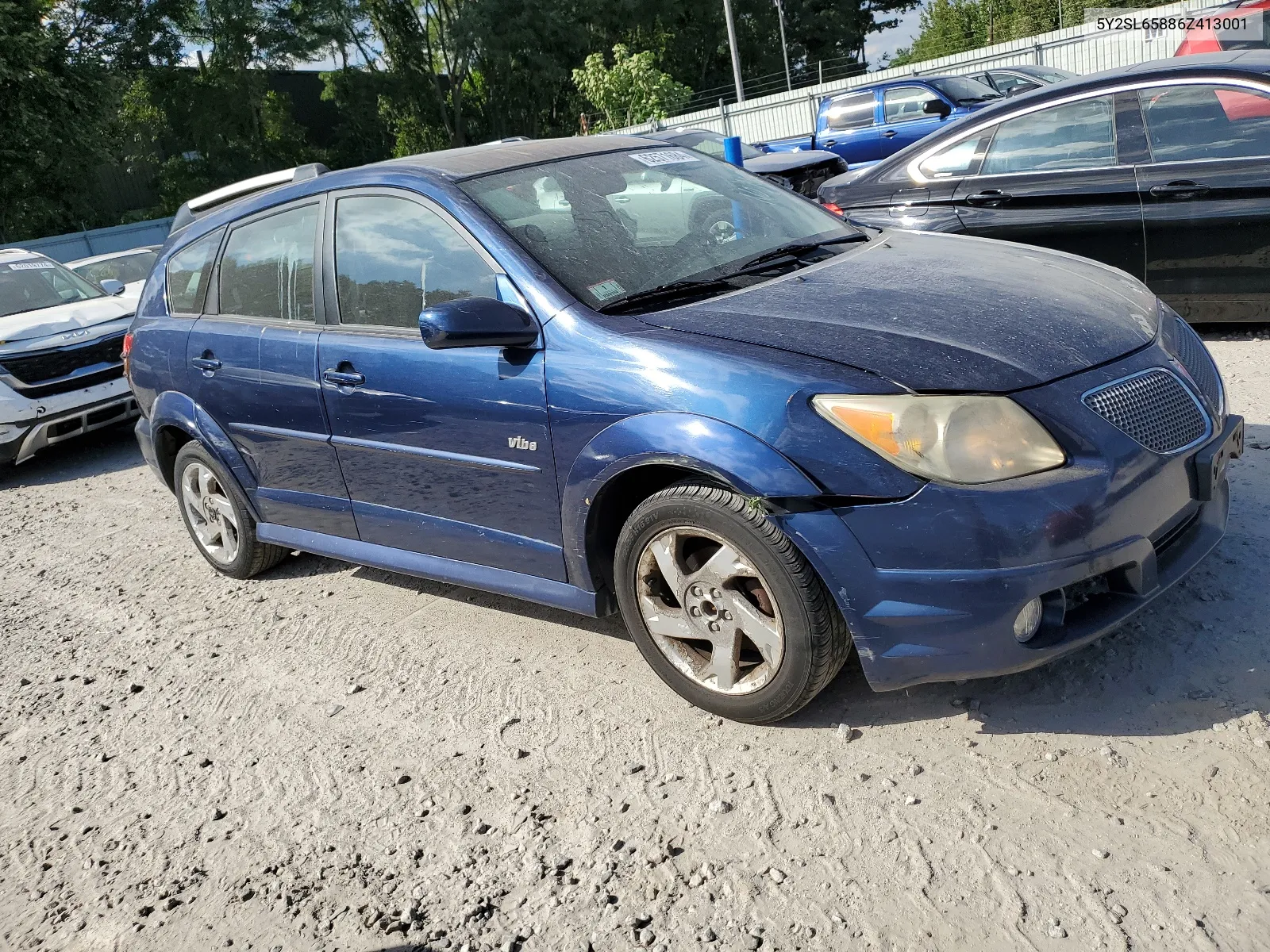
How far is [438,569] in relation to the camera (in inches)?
161

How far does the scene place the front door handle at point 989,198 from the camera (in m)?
6.56

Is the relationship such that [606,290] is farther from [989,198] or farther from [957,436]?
[989,198]

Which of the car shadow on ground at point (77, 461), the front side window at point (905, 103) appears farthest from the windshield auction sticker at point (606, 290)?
the front side window at point (905, 103)

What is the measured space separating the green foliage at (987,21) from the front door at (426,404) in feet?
112

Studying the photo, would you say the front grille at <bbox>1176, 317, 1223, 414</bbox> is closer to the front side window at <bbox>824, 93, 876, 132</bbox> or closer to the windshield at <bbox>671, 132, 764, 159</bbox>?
the windshield at <bbox>671, 132, 764, 159</bbox>

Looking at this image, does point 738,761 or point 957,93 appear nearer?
point 738,761

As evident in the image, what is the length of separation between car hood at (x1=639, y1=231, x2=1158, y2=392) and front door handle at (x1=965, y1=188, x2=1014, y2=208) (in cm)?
285

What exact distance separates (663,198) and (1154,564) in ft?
6.94

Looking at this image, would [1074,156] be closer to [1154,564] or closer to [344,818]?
[1154,564]

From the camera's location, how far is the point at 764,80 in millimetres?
54219

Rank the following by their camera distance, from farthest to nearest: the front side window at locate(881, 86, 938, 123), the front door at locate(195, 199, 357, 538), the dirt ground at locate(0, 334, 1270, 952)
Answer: the front side window at locate(881, 86, 938, 123), the front door at locate(195, 199, 357, 538), the dirt ground at locate(0, 334, 1270, 952)

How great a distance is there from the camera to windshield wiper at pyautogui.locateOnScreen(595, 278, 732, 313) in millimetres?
3469

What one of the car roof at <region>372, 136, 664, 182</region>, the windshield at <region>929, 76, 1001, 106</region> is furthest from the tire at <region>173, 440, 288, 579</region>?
the windshield at <region>929, 76, 1001, 106</region>

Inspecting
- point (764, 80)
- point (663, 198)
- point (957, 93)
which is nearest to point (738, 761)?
point (663, 198)
